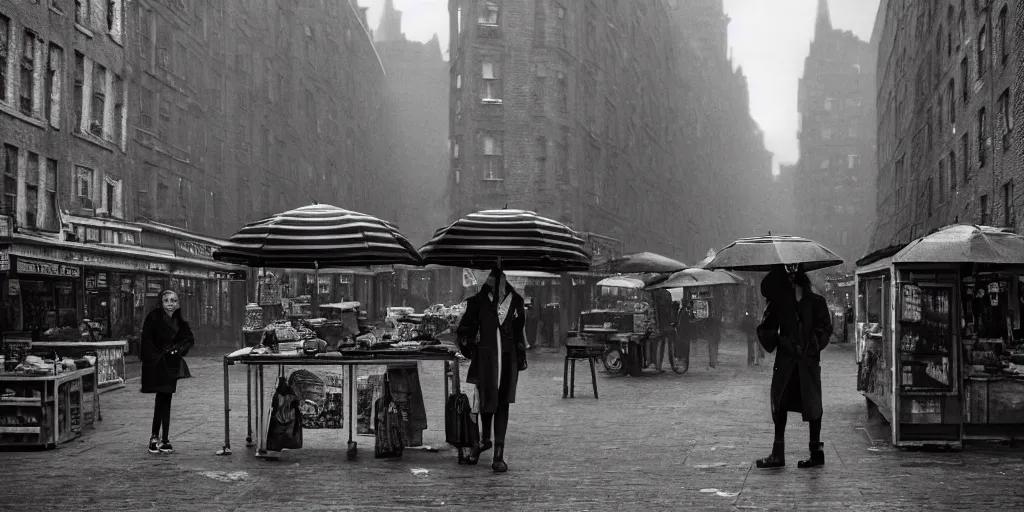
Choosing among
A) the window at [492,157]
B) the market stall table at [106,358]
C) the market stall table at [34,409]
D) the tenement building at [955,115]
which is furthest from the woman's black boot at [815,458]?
the window at [492,157]

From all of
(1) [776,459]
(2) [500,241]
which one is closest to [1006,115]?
(1) [776,459]

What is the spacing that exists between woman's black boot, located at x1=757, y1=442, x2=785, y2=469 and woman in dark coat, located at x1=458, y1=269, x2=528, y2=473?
2400mm

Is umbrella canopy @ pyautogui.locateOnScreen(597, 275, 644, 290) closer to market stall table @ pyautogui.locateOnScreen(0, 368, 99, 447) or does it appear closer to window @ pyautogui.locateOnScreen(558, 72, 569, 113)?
window @ pyautogui.locateOnScreen(558, 72, 569, 113)

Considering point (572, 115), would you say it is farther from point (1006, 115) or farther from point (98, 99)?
point (98, 99)

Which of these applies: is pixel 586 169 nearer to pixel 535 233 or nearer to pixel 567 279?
pixel 567 279

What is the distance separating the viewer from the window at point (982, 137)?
108 feet

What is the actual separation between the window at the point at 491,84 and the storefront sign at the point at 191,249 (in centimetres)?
1444

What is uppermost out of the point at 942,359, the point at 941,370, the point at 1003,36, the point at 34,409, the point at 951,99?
the point at 1003,36

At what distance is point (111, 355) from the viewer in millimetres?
17000

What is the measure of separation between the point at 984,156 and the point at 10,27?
2805 cm

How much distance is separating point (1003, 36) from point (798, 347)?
24823mm

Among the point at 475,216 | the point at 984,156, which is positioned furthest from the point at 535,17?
the point at 475,216

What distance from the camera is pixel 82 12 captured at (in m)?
29.0

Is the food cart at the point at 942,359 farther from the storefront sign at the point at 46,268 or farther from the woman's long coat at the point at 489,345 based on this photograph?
the storefront sign at the point at 46,268
